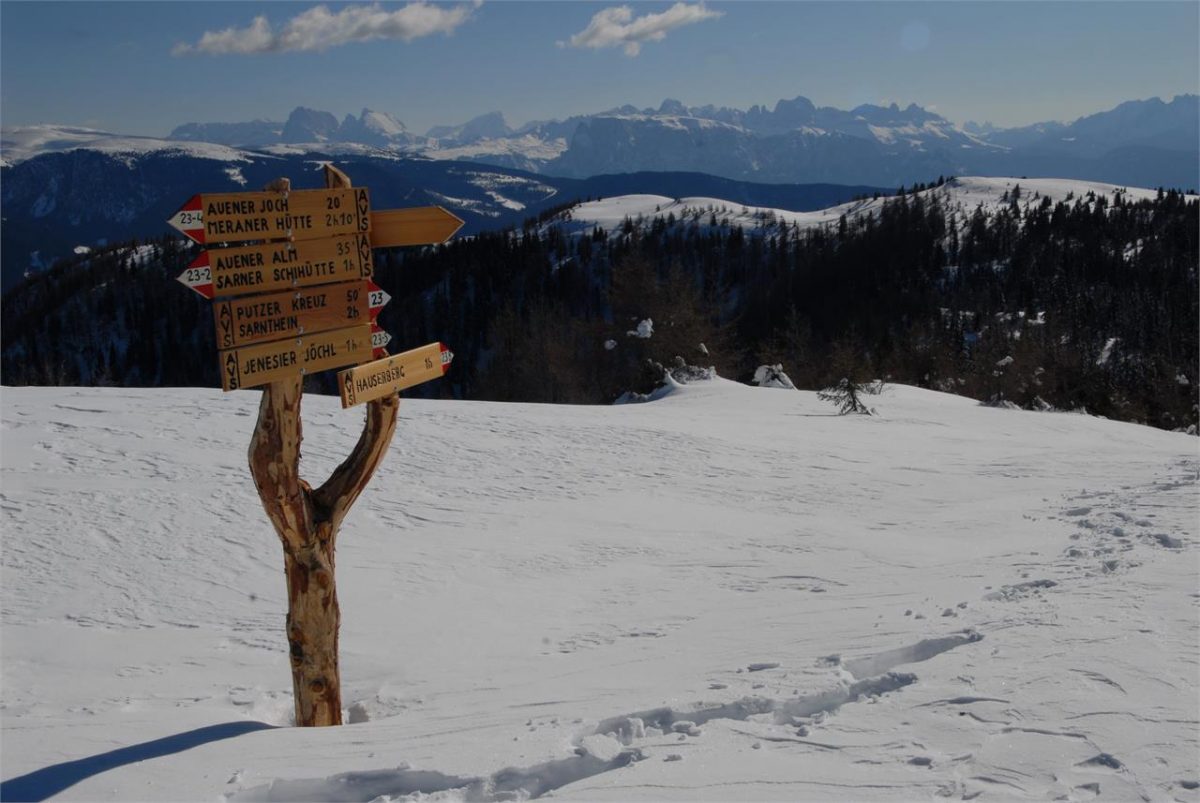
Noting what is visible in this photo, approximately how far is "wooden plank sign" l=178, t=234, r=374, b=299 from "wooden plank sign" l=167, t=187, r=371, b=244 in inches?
2.9

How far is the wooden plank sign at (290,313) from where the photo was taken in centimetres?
562

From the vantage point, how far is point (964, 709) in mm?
4895

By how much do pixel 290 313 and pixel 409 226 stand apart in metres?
1.12

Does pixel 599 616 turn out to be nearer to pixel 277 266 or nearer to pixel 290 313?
pixel 290 313

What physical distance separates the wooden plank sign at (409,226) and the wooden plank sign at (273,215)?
116 millimetres

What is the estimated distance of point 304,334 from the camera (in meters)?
6.04

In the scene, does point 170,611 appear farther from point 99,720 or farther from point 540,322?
point 540,322

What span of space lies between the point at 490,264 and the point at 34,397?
12973cm

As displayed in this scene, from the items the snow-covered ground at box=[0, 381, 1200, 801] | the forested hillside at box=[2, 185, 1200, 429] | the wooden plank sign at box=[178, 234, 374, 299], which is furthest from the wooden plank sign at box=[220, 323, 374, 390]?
the forested hillside at box=[2, 185, 1200, 429]

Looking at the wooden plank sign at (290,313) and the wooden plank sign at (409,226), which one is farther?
the wooden plank sign at (409,226)

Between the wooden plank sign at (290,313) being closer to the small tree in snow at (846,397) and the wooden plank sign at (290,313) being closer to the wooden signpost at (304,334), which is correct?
the wooden signpost at (304,334)

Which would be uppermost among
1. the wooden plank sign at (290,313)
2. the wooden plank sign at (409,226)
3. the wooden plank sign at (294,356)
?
the wooden plank sign at (409,226)

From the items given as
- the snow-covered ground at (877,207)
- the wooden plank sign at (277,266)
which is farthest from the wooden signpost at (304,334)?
the snow-covered ground at (877,207)

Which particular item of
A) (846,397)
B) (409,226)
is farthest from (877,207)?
(409,226)
